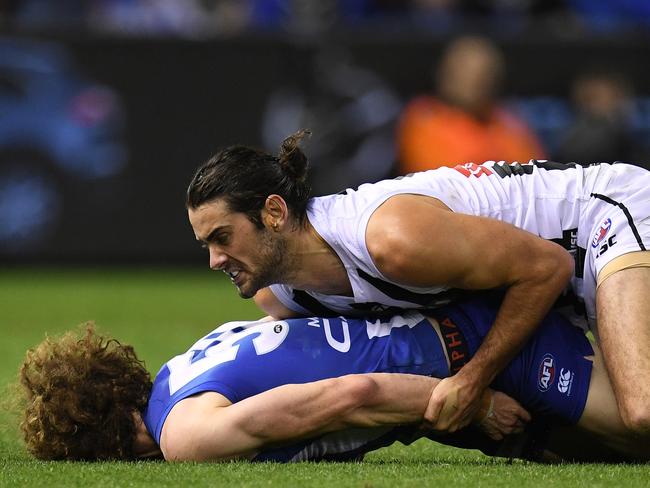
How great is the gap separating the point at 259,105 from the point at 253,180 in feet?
28.1

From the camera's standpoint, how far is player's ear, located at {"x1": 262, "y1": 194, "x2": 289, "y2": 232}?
18.1ft

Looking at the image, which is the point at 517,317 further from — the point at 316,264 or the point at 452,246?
the point at 316,264

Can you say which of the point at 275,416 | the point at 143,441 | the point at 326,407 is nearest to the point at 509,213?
the point at 326,407

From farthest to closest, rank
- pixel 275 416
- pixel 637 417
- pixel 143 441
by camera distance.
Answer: pixel 143 441 < pixel 637 417 < pixel 275 416

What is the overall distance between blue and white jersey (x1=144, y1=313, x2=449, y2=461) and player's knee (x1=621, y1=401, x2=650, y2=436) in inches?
27.2

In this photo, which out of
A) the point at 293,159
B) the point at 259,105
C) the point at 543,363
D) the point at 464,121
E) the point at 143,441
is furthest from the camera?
the point at 259,105

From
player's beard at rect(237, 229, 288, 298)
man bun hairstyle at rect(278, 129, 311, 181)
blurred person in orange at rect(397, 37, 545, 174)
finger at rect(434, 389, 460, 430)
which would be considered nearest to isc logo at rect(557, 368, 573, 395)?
finger at rect(434, 389, 460, 430)

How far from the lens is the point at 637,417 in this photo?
5.13 meters

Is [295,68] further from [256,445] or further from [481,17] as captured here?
[256,445]

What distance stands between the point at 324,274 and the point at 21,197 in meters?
8.50

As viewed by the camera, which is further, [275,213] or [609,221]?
[609,221]

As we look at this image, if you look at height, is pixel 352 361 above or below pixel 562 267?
below

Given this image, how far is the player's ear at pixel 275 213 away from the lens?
18.1 ft

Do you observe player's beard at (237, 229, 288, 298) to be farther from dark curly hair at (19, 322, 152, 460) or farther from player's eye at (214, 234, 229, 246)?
dark curly hair at (19, 322, 152, 460)
